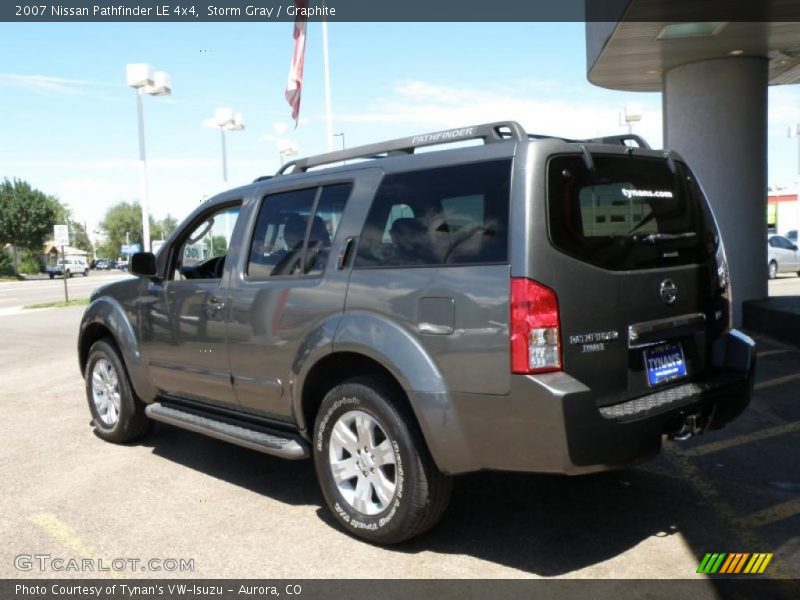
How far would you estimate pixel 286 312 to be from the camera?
14.5ft

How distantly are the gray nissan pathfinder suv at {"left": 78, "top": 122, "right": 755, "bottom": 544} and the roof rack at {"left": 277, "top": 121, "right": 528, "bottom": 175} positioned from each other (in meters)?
0.02

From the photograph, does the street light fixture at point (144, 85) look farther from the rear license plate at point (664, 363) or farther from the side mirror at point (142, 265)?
the rear license plate at point (664, 363)

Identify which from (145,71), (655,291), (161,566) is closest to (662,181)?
(655,291)

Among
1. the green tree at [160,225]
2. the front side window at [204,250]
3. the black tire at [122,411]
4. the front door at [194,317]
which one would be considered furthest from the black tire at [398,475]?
the green tree at [160,225]

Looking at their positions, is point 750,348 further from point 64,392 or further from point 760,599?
point 64,392

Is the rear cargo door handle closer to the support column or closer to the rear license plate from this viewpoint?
the rear license plate

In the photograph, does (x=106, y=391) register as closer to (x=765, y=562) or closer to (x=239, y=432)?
(x=239, y=432)

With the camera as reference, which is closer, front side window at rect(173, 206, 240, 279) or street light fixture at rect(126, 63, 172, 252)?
front side window at rect(173, 206, 240, 279)

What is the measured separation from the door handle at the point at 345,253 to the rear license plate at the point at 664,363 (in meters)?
1.63

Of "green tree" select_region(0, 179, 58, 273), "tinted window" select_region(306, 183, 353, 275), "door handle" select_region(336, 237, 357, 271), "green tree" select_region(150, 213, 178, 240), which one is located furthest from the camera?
"green tree" select_region(150, 213, 178, 240)

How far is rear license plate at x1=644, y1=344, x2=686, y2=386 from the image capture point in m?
3.80

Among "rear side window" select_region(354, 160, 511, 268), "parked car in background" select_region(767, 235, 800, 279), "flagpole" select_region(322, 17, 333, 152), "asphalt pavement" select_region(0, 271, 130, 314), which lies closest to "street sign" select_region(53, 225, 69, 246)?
"asphalt pavement" select_region(0, 271, 130, 314)

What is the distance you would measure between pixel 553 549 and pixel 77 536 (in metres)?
2.59

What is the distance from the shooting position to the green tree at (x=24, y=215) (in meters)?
62.5
